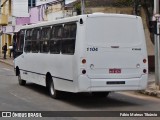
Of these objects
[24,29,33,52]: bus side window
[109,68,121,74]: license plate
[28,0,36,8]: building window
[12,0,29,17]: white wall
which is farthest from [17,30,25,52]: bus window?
[12,0,29,17]: white wall

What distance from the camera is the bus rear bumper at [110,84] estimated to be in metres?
13.8

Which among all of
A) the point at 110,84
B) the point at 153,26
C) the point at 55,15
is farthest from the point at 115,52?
the point at 55,15

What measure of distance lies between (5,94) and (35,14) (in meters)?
31.9

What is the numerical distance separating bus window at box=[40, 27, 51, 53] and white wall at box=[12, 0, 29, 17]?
38.5m

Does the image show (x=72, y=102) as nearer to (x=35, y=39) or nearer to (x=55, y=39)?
(x=55, y=39)

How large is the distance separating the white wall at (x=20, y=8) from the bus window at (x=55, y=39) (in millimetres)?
39572

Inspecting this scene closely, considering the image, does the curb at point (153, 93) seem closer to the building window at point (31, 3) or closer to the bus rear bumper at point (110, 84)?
the bus rear bumper at point (110, 84)

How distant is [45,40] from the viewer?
17.0m

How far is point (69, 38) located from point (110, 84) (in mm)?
1988

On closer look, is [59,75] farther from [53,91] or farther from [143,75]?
[143,75]

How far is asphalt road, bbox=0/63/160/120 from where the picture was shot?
1368 cm

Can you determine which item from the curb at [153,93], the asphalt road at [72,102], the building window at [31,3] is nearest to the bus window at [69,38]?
the asphalt road at [72,102]

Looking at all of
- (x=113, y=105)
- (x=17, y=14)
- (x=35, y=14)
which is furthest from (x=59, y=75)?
(x=17, y=14)

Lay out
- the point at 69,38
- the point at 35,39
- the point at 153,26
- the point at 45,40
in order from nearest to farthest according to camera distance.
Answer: the point at 69,38
the point at 45,40
the point at 35,39
the point at 153,26
